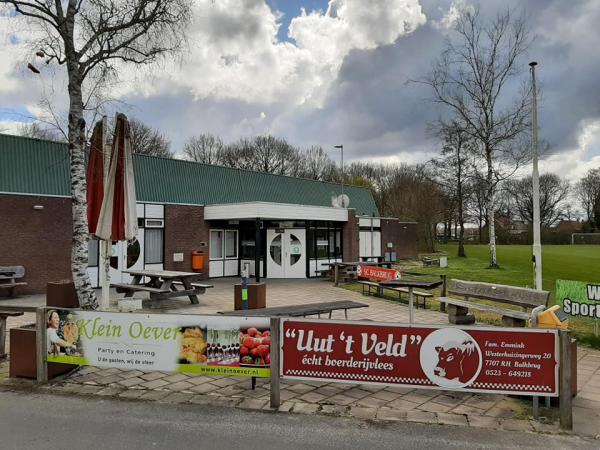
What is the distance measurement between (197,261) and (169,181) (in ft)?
11.3

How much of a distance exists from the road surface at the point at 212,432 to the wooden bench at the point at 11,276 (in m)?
9.49

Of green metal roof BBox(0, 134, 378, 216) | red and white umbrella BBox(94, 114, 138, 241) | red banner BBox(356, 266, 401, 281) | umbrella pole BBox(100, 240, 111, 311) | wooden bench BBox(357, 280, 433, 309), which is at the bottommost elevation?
wooden bench BBox(357, 280, 433, 309)

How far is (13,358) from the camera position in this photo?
19.1 ft

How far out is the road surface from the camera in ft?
13.2

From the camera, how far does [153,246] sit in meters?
16.8

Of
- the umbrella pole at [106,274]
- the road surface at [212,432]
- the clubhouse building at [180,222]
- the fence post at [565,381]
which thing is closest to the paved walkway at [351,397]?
the fence post at [565,381]

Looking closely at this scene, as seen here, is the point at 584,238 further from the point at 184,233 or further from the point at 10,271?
the point at 10,271

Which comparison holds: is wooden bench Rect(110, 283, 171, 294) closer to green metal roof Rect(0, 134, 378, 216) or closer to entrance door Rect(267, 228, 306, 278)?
green metal roof Rect(0, 134, 378, 216)

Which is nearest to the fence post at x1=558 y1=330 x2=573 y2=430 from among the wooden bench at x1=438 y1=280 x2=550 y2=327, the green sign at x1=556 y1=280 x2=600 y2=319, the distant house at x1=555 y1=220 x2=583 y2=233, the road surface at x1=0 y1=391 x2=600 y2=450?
the road surface at x1=0 y1=391 x2=600 y2=450

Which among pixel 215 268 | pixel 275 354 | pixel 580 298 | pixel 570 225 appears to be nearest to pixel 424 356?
pixel 275 354

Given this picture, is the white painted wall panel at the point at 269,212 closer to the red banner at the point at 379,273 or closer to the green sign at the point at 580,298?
the red banner at the point at 379,273

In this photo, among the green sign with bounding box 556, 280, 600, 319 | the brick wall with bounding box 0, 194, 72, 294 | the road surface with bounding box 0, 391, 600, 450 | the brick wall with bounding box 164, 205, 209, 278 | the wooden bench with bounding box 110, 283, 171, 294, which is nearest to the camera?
the road surface with bounding box 0, 391, 600, 450

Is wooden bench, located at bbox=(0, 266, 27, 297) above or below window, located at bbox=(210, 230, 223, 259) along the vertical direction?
below

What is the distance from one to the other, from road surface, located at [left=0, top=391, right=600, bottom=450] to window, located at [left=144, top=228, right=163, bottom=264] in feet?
39.3
